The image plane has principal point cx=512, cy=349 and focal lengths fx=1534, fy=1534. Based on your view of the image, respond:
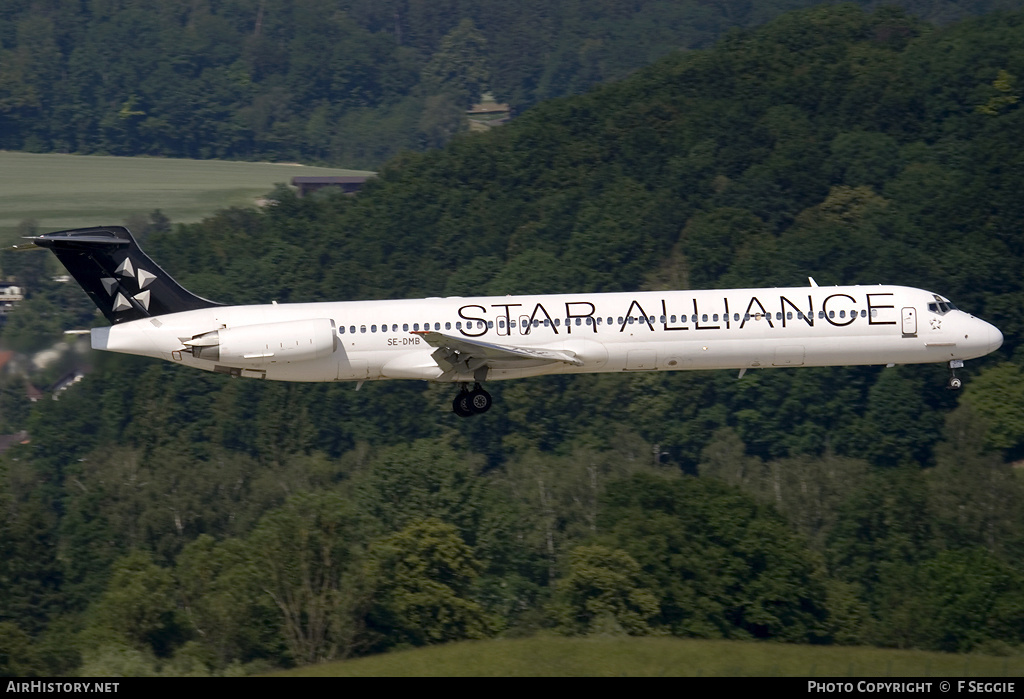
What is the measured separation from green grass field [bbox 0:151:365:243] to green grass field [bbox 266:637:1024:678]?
387ft

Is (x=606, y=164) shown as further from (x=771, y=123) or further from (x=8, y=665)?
(x=8, y=665)

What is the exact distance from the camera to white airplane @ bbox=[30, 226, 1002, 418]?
43500mm

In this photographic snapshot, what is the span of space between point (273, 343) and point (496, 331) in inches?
249

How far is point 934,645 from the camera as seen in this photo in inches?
2424

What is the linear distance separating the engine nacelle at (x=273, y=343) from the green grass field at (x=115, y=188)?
114m

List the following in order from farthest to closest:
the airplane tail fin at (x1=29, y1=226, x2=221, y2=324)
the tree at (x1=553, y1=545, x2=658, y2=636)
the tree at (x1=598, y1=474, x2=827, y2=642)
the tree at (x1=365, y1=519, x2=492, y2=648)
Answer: the tree at (x1=598, y1=474, x2=827, y2=642)
the tree at (x1=365, y1=519, x2=492, y2=648)
the tree at (x1=553, y1=545, x2=658, y2=636)
the airplane tail fin at (x1=29, y1=226, x2=221, y2=324)

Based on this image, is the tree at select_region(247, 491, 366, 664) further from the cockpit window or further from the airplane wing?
the cockpit window

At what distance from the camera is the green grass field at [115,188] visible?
163 metres

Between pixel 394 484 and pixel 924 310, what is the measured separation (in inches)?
1685

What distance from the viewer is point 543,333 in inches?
1718

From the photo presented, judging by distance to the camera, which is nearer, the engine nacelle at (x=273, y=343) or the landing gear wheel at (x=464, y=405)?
the engine nacelle at (x=273, y=343)

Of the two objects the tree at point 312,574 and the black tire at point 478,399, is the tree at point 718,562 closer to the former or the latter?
the tree at point 312,574

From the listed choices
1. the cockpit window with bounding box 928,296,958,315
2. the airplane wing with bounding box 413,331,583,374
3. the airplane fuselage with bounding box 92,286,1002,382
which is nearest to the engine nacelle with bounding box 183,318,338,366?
the airplane fuselage with bounding box 92,286,1002,382

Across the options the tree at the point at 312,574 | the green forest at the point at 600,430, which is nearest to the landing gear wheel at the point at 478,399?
the green forest at the point at 600,430
